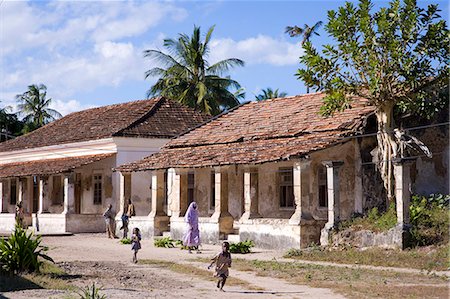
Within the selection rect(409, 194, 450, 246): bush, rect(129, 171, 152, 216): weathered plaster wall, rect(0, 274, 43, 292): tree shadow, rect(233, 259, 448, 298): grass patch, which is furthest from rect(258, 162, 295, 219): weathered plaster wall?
rect(0, 274, 43, 292): tree shadow

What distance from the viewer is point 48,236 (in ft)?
82.9

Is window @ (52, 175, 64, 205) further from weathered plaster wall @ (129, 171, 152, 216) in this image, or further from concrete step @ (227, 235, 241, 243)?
concrete step @ (227, 235, 241, 243)

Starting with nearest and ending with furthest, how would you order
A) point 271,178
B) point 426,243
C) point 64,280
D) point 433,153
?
point 64,280 < point 426,243 < point 433,153 < point 271,178

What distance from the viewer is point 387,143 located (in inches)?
713

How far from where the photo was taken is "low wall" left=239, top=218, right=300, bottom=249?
717 inches

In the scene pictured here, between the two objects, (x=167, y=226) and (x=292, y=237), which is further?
(x=167, y=226)

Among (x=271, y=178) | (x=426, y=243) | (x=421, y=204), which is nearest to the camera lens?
(x=426, y=243)

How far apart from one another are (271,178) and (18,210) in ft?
35.8

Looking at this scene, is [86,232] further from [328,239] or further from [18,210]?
[328,239]

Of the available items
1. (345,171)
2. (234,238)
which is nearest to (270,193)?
(234,238)

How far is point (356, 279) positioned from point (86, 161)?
54.7ft

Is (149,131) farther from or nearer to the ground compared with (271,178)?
farther from the ground

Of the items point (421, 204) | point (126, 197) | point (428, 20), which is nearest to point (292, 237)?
point (421, 204)

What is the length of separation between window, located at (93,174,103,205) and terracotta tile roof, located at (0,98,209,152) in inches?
64.1
